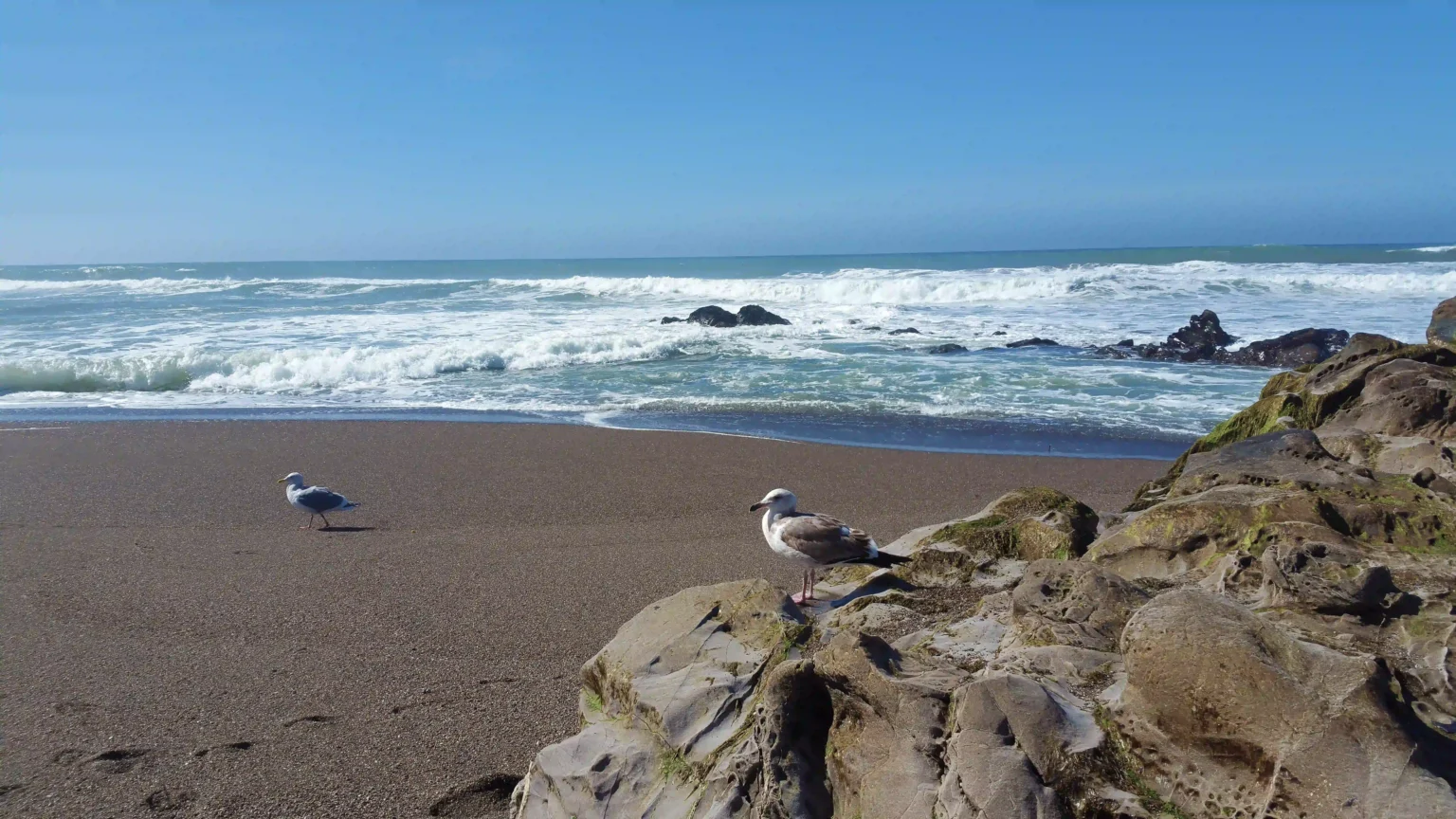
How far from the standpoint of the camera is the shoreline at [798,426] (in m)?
11.6

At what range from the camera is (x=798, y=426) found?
13.2 metres

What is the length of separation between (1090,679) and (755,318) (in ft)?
83.6

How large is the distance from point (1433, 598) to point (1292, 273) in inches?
1733

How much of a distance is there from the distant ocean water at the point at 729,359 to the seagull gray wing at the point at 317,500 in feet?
18.2

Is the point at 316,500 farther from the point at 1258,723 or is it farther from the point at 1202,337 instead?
the point at 1202,337

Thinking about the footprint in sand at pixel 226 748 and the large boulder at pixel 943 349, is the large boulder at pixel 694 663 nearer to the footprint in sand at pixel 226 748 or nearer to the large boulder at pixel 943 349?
the footprint in sand at pixel 226 748

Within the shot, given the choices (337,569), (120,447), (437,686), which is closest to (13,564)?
(337,569)

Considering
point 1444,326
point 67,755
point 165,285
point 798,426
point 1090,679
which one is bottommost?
point 798,426

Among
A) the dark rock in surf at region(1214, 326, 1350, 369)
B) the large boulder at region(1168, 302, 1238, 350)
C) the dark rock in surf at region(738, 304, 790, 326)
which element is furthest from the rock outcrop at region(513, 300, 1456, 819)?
the dark rock in surf at region(738, 304, 790, 326)

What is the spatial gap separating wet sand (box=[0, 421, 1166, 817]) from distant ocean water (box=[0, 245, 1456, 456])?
2217 mm

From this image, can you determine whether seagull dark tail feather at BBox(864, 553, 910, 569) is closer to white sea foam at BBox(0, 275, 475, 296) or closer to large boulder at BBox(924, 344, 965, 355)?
large boulder at BBox(924, 344, 965, 355)

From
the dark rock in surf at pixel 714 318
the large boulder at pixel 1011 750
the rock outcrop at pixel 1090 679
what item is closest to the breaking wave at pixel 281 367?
the dark rock in surf at pixel 714 318

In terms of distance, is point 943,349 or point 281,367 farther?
point 943,349

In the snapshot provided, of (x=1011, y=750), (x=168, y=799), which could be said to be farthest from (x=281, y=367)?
(x=1011, y=750)
